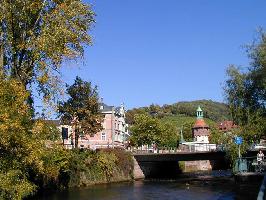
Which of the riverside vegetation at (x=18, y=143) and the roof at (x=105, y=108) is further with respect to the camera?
the roof at (x=105, y=108)

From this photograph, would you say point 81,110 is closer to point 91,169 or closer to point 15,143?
point 91,169

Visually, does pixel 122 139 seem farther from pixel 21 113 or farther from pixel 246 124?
pixel 21 113

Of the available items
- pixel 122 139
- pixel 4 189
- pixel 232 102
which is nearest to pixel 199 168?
pixel 122 139

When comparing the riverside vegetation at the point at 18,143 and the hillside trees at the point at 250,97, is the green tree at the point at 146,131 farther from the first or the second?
the riverside vegetation at the point at 18,143

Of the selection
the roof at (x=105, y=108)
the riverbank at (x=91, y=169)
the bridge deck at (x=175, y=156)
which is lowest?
the riverbank at (x=91, y=169)

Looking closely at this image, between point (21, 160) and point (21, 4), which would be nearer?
point (21, 160)

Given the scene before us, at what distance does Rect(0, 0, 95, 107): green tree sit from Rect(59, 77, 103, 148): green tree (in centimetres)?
3592

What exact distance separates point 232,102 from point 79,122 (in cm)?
3022

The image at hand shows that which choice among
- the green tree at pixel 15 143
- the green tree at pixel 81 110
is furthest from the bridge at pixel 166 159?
the green tree at pixel 15 143

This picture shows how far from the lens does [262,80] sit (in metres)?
45.3

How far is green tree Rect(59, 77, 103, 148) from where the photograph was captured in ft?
244

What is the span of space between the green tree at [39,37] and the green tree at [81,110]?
1414 inches

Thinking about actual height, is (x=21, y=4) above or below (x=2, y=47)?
above

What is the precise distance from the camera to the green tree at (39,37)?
1439 inches
